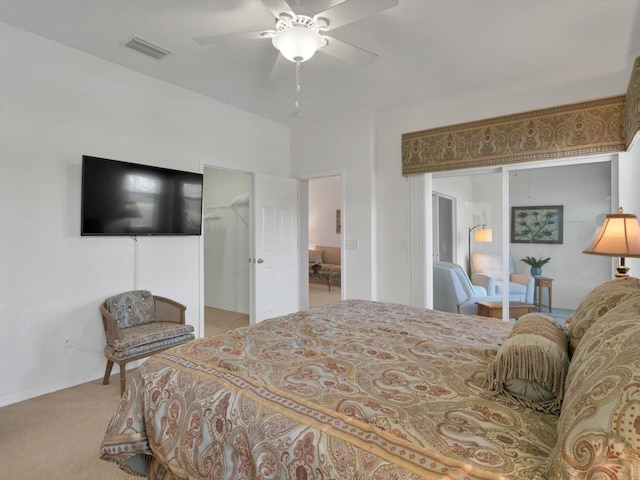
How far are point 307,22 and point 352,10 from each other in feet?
1.16

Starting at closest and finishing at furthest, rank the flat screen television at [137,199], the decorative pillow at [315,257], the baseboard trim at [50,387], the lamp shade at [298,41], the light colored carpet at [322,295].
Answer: the lamp shade at [298,41], the baseboard trim at [50,387], the flat screen television at [137,199], the light colored carpet at [322,295], the decorative pillow at [315,257]

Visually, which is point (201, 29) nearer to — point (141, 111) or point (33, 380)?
point (141, 111)

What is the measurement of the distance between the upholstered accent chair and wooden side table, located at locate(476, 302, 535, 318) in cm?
318

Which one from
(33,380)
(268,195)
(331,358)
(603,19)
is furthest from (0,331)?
(603,19)

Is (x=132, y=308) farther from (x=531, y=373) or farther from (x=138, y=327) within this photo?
(x=531, y=373)

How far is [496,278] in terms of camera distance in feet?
12.9

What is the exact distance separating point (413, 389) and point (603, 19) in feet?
9.88

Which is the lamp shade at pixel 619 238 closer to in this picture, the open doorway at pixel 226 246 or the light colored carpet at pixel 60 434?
the light colored carpet at pixel 60 434

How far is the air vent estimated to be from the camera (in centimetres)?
280

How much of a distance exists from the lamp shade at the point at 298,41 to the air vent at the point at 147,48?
53.0 inches

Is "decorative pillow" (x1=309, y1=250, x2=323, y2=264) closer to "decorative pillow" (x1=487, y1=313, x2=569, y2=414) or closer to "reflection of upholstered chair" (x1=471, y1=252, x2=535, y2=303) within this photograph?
"reflection of upholstered chair" (x1=471, y1=252, x2=535, y2=303)

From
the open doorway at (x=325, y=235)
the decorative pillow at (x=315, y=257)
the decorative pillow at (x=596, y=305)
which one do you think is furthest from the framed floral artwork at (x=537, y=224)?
the decorative pillow at (x=315, y=257)

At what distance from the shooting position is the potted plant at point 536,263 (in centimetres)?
362

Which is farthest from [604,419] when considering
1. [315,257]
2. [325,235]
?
[325,235]
